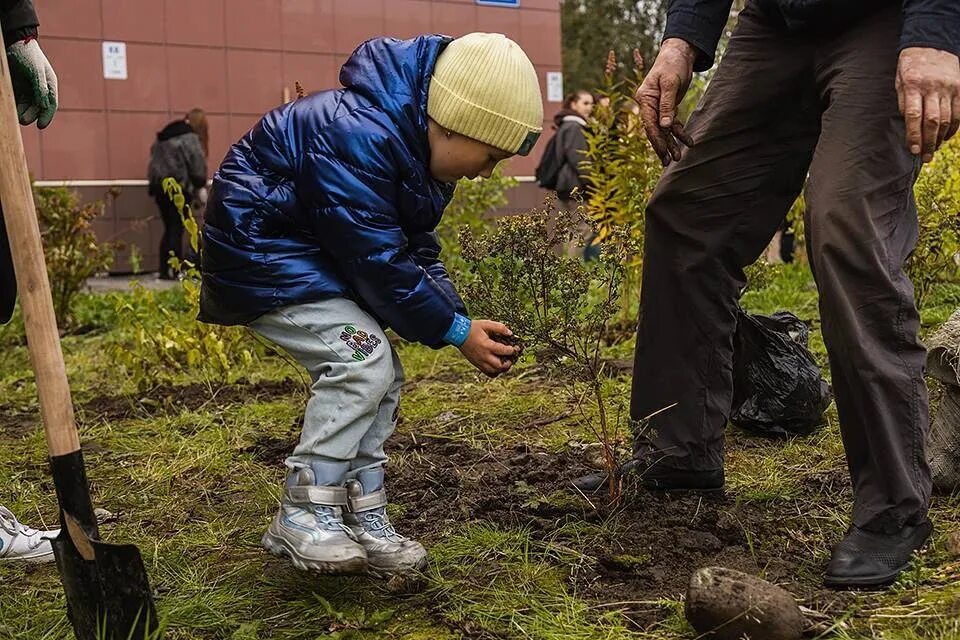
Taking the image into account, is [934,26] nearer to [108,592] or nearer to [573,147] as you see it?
[108,592]

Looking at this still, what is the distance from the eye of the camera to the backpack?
35.5 ft

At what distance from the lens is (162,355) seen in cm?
504

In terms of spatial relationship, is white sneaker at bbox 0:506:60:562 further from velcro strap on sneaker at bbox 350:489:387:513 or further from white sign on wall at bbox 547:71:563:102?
white sign on wall at bbox 547:71:563:102

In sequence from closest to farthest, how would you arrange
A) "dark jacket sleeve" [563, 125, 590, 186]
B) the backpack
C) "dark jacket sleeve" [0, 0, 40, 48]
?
1. "dark jacket sleeve" [0, 0, 40, 48]
2. "dark jacket sleeve" [563, 125, 590, 186]
3. the backpack

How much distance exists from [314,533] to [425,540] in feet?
1.56

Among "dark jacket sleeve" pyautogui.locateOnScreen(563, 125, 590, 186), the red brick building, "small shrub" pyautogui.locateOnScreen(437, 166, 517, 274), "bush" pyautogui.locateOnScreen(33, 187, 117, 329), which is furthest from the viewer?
the red brick building

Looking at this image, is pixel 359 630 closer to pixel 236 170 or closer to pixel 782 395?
pixel 236 170

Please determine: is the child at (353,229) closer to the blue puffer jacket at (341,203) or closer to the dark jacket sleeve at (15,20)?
the blue puffer jacket at (341,203)

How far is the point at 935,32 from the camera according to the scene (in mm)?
2305

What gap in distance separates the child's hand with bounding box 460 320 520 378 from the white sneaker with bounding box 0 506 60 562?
4.06 feet

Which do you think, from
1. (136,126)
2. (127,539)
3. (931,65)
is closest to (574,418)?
(127,539)

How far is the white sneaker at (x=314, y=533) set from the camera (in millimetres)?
2334

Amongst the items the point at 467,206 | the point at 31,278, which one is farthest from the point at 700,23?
the point at 467,206

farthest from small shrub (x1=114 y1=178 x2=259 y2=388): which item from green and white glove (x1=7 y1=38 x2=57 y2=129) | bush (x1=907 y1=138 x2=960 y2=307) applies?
bush (x1=907 y1=138 x2=960 y2=307)
